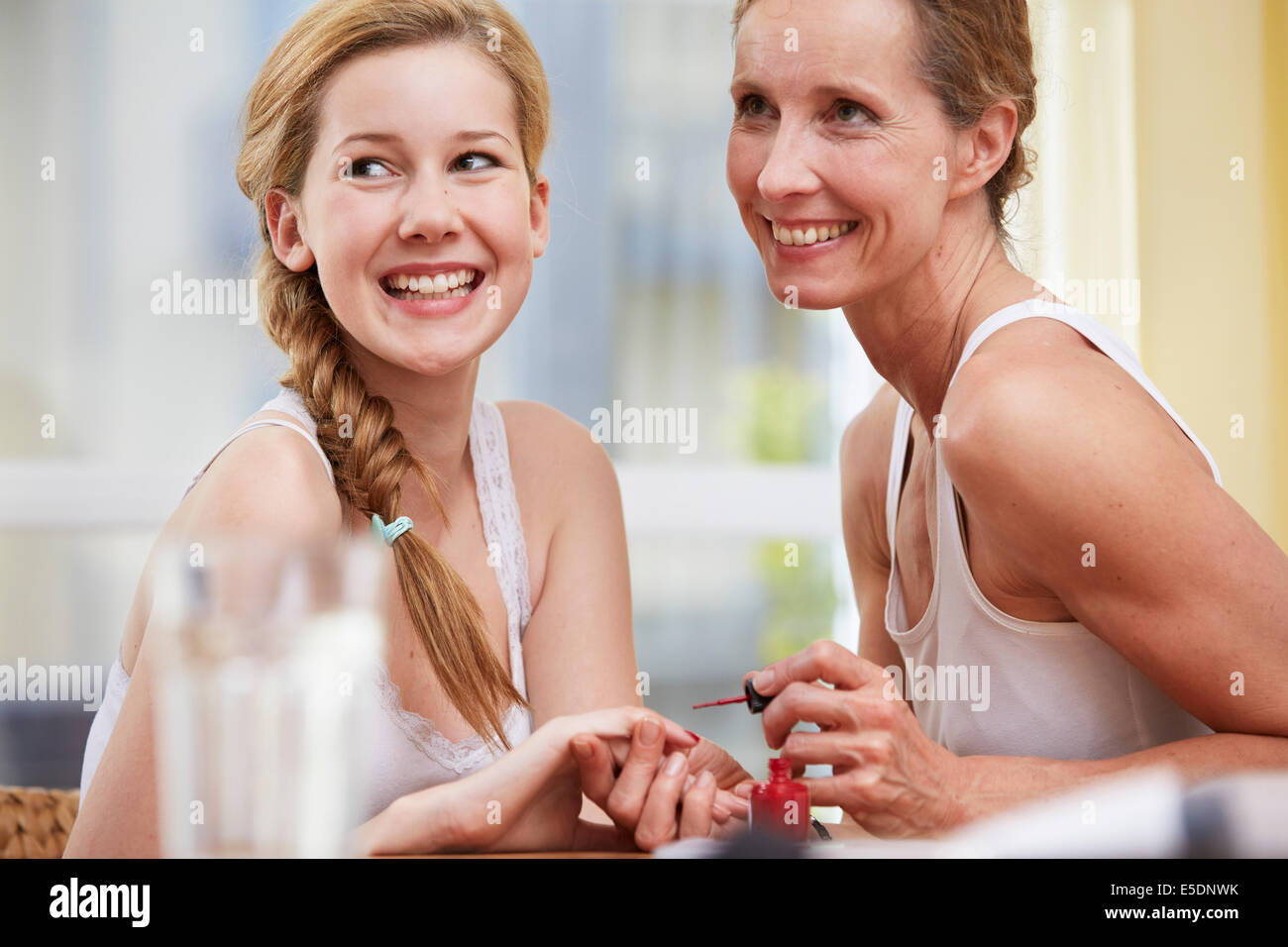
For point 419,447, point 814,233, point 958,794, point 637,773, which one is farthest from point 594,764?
point 814,233

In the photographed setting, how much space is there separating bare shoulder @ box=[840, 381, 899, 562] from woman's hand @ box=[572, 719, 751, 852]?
1.65 feet

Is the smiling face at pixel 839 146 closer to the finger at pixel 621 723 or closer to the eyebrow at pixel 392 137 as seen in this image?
the eyebrow at pixel 392 137

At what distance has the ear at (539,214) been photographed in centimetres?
105

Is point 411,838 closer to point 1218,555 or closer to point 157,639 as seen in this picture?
point 157,639

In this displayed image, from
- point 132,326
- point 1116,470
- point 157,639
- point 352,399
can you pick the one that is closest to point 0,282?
point 132,326

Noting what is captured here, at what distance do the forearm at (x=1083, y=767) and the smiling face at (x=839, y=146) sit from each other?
1.32 ft

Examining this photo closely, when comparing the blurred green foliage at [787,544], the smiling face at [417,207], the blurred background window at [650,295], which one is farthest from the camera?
the blurred green foliage at [787,544]

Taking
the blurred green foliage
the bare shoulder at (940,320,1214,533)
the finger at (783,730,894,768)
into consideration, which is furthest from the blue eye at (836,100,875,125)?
the blurred green foliage

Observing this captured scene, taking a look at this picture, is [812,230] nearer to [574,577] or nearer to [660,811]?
[574,577]

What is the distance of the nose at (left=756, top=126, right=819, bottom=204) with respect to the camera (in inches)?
35.7

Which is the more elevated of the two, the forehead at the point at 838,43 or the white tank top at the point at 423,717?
the forehead at the point at 838,43

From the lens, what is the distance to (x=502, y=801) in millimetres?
782

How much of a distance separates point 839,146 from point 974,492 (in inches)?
12.3

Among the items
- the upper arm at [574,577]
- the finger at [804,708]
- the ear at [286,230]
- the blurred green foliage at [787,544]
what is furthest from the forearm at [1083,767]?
the blurred green foliage at [787,544]
